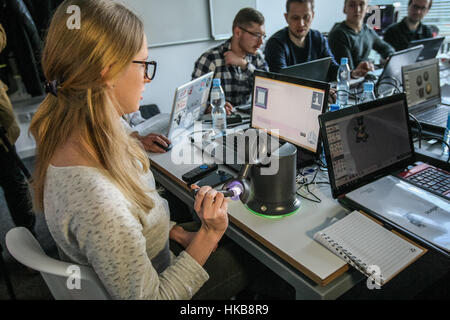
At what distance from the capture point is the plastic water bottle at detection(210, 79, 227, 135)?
1.75 m

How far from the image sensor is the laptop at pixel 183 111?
153 cm

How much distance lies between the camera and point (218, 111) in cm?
189

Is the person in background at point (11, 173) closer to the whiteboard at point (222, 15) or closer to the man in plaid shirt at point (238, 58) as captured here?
the man in plaid shirt at point (238, 58)

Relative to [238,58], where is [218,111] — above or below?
below

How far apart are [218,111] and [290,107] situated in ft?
2.03

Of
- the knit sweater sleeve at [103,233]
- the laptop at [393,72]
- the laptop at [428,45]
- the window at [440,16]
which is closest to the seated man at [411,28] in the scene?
the window at [440,16]

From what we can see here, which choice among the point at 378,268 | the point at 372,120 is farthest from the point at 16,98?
the point at 378,268

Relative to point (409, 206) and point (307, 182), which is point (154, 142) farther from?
point (409, 206)

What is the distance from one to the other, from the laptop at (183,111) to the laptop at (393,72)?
1027mm

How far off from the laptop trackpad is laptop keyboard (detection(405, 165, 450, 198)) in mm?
28

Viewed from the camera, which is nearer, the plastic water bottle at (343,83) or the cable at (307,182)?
the cable at (307,182)

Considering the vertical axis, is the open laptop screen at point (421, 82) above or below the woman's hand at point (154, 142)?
above

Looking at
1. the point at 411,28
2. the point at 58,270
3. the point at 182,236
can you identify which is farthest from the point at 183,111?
the point at 411,28

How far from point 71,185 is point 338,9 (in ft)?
15.8
